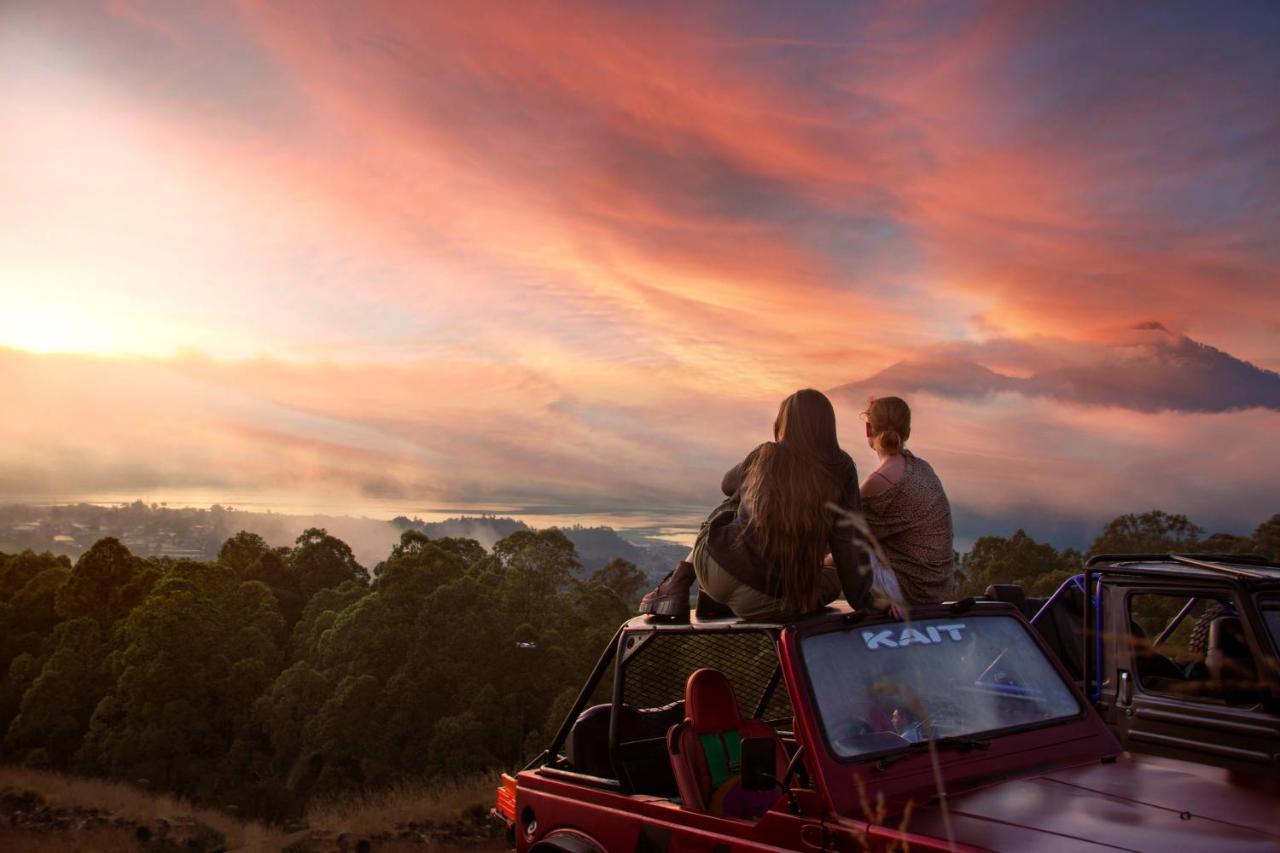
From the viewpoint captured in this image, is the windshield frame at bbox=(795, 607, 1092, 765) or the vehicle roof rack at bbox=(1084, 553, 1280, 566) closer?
the windshield frame at bbox=(795, 607, 1092, 765)

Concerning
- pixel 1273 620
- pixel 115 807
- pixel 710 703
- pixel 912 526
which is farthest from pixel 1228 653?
pixel 115 807

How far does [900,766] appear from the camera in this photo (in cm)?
405

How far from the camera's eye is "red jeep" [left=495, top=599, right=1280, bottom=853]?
3.69 metres

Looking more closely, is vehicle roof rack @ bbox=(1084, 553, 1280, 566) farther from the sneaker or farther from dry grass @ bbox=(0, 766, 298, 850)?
dry grass @ bbox=(0, 766, 298, 850)

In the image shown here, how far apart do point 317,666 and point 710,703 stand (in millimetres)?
35365

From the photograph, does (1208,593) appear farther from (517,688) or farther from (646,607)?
(517,688)

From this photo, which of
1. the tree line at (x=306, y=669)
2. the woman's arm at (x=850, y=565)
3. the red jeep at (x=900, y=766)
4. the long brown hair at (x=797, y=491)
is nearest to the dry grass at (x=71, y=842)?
the tree line at (x=306, y=669)

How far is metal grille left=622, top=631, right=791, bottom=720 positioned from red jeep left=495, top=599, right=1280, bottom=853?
10 centimetres

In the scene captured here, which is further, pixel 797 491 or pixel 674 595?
pixel 674 595

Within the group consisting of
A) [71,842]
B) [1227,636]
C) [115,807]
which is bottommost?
[115,807]

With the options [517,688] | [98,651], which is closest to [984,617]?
[517,688]

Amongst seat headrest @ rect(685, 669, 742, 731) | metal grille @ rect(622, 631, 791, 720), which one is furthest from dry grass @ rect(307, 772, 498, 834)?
seat headrest @ rect(685, 669, 742, 731)

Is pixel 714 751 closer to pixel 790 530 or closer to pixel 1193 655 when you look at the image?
pixel 790 530

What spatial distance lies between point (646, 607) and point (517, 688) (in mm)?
29747
